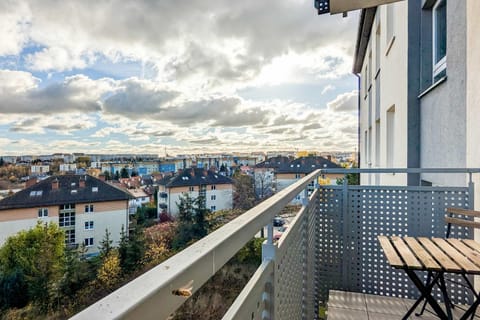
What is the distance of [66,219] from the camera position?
12.9 metres

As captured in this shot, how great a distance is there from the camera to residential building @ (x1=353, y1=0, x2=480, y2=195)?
2.04m

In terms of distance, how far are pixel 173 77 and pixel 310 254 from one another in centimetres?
1628

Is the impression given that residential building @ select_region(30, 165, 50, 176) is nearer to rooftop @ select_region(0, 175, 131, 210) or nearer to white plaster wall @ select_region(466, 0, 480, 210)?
rooftop @ select_region(0, 175, 131, 210)

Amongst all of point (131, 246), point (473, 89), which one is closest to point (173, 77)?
point (131, 246)

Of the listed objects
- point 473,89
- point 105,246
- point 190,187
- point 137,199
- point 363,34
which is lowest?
point 105,246

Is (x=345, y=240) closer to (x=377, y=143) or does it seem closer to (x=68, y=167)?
(x=377, y=143)

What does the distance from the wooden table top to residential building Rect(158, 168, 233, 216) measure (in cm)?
→ 1122

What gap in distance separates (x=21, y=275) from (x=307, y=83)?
485 inches

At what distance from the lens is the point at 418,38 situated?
3.22m

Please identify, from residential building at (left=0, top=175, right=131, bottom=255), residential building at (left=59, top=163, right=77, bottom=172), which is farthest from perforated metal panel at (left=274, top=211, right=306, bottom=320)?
residential building at (left=0, top=175, right=131, bottom=255)

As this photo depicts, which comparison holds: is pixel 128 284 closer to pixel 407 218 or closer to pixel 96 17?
pixel 407 218

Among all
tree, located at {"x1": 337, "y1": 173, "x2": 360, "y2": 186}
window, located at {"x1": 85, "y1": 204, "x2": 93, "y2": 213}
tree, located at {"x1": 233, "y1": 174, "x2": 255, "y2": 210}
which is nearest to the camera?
tree, located at {"x1": 337, "y1": 173, "x2": 360, "y2": 186}

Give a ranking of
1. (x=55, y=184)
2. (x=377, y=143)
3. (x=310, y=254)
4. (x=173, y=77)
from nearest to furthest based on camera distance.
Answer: (x=310, y=254) < (x=377, y=143) < (x=55, y=184) < (x=173, y=77)

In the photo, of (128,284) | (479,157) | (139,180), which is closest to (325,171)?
(479,157)
